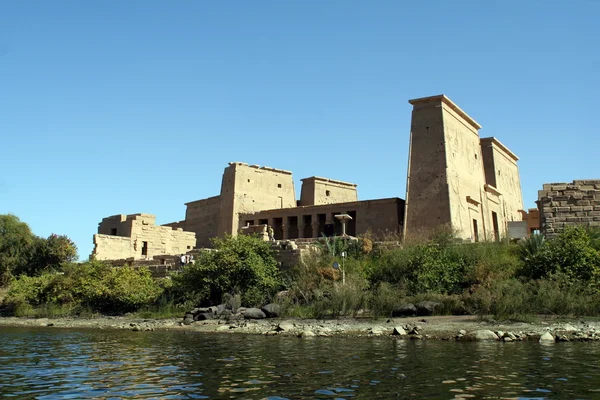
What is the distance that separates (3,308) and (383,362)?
63.1 ft

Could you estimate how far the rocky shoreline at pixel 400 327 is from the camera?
36.9 ft

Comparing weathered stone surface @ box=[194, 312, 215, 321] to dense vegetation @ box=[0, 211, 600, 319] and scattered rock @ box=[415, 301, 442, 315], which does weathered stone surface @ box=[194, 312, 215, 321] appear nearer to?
dense vegetation @ box=[0, 211, 600, 319]

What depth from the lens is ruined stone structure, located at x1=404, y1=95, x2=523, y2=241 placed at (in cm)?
2423

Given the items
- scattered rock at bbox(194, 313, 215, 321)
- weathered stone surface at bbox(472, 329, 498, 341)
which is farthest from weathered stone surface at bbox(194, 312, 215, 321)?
weathered stone surface at bbox(472, 329, 498, 341)

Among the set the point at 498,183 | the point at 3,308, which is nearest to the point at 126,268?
the point at 3,308

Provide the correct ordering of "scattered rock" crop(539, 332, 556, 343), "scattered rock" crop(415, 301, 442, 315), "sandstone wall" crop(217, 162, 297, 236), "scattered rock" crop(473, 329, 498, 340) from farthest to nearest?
"sandstone wall" crop(217, 162, 297, 236), "scattered rock" crop(415, 301, 442, 315), "scattered rock" crop(473, 329, 498, 340), "scattered rock" crop(539, 332, 556, 343)

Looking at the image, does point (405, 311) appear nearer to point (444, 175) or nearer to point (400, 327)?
point (400, 327)

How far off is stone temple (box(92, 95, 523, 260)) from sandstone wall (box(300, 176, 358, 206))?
0.06 m

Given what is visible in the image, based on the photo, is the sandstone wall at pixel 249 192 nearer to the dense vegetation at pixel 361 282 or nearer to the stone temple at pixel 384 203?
the stone temple at pixel 384 203

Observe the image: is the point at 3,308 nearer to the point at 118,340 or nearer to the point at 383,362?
the point at 118,340

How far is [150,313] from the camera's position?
1875 cm

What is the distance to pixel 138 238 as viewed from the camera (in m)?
31.4

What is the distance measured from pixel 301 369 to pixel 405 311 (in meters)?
7.31

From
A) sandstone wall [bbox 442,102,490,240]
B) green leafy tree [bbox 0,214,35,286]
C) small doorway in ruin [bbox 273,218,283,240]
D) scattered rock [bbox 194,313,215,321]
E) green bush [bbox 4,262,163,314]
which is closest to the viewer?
scattered rock [bbox 194,313,215,321]
